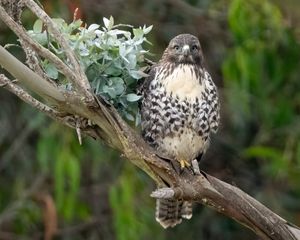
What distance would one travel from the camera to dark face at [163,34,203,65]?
5.04 m

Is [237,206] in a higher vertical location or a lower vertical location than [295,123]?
lower

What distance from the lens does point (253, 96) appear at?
7.69m

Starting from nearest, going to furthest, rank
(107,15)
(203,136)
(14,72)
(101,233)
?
(14,72), (203,136), (107,15), (101,233)

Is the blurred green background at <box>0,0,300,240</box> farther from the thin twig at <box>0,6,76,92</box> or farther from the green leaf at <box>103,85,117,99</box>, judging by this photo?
the thin twig at <box>0,6,76,92</box>

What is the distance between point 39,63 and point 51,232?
3.57 meters

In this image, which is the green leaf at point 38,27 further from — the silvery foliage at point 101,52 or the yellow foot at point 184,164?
the yellow foot at point 184,164

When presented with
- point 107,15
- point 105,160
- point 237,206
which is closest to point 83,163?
point 105,160

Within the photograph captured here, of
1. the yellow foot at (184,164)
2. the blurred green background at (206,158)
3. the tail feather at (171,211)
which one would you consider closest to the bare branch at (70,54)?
the yellow foot at (184,164)

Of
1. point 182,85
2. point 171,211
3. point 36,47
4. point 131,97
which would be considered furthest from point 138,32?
point 171,211

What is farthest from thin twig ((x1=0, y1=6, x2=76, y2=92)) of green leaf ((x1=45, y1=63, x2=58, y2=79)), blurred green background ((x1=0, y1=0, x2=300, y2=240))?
blurred green background ((x1=0, y1=0, x2=300, y2=240))

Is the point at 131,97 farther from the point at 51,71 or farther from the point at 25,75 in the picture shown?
the point at 25,75

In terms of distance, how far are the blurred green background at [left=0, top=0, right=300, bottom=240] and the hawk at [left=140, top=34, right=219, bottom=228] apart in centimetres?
158

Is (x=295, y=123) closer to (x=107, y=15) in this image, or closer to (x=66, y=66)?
(x=107, y=15)

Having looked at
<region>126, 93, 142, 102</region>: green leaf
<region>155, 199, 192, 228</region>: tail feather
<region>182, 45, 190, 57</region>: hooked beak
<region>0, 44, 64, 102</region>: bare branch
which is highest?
<region>182, 45, 190, 57</region>: hooked beak
